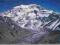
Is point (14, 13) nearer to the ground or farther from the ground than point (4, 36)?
farther from the ground

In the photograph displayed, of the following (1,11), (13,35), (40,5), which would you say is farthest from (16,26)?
(40,5)

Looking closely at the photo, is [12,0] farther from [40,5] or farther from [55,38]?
[55,38]

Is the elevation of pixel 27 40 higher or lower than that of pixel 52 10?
lower

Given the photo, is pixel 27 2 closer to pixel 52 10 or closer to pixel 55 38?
pixel 52 10

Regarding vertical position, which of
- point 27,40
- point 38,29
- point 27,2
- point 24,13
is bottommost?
point 27,40

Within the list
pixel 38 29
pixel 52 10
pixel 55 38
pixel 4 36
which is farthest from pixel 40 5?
pixel 4 36
